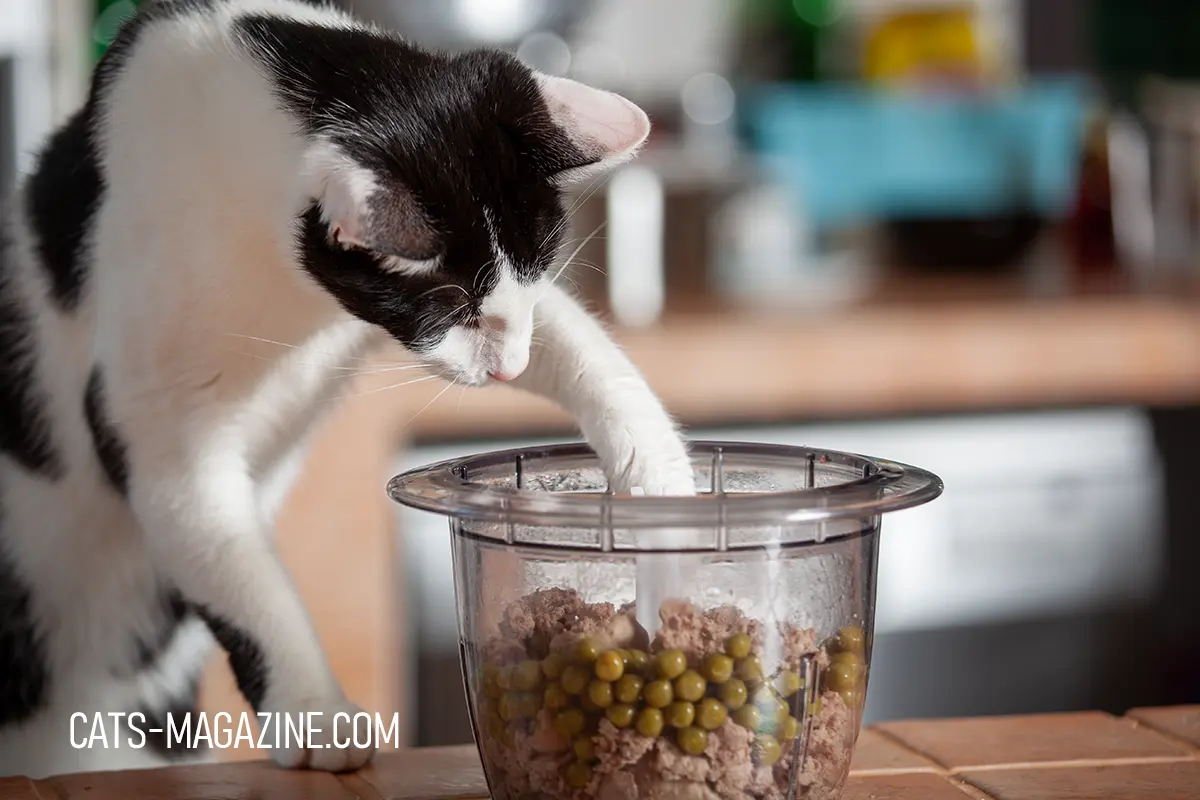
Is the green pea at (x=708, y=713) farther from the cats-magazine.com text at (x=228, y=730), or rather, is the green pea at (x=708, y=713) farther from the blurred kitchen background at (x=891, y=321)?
the blurred kitchen background at (x=891, y=321)

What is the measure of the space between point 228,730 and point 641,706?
750 mm

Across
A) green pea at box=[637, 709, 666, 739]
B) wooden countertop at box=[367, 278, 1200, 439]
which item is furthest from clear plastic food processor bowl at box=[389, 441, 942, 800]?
wooden countertop at box=[367, 278, 1200, 439]

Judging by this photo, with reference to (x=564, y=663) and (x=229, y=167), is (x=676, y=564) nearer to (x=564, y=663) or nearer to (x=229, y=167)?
(x=564, y=663)

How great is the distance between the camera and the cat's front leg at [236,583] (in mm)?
703

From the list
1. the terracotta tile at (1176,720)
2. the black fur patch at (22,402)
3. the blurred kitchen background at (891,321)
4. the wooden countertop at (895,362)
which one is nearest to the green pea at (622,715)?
the terracotta tile at (1176,720)

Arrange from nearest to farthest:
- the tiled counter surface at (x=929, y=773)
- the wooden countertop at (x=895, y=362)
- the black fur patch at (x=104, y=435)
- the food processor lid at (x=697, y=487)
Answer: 1. the food processor lid at (x=697, y=487)
2. the tiled counter surface at (x=929, y=773)
3. the black fur patch at (x=104, y=435)
4. the wooden countertop at (x=895, y=362)

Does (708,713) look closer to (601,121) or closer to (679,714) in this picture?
(679,714)

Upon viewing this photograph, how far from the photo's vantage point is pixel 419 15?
1.79 metres

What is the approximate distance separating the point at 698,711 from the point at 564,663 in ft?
0.18

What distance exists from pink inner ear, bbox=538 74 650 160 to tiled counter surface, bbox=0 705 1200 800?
308 mm

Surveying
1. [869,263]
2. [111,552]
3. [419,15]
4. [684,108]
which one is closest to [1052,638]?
[869,263]

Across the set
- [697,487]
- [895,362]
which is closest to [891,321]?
[895,362]

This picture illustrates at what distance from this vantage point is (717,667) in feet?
A: 1.70

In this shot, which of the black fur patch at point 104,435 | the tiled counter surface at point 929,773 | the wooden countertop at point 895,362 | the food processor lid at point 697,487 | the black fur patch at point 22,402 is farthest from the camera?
the wooden countertop at point 895,362
